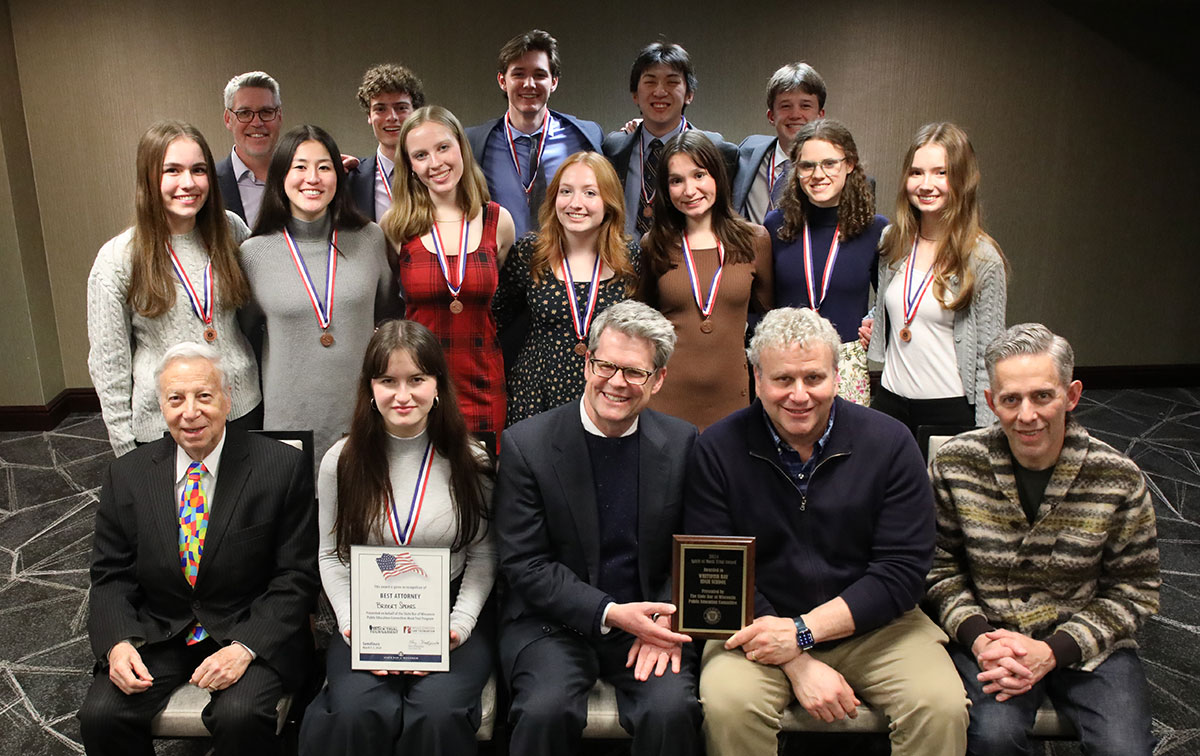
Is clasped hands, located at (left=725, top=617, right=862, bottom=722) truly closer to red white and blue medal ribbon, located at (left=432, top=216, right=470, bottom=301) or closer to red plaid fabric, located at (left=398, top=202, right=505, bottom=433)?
red plaid fabric, located at (left=398, top=202, right=505, bottom=433)

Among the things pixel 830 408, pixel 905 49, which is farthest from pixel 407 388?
pixel 905 49

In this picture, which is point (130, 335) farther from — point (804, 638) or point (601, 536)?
point (804, 638)

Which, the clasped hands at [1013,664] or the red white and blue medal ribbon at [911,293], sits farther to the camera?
the red white and blue medal ribbon at [911,293]

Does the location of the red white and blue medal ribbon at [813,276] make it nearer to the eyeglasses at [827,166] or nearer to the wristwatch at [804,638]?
the eyeglasses at [827,166]

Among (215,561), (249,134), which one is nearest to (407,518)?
(215,561)

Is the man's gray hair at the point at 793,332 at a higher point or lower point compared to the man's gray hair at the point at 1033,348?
higher

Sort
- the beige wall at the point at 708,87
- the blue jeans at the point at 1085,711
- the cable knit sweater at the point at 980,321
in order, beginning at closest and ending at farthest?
the blue jeans at the point at 1085,711 → the cable knit sweater at the point at 980,321 → the beige wall at the point at 708,87

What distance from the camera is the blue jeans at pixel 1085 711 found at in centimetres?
226

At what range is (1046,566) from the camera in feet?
7.94

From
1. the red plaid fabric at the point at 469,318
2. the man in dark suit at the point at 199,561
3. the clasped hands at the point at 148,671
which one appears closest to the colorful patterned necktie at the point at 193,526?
the man in dark suit at the point at 199,561

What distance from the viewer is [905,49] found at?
6047 mm

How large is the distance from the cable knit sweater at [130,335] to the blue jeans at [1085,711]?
2.49 m

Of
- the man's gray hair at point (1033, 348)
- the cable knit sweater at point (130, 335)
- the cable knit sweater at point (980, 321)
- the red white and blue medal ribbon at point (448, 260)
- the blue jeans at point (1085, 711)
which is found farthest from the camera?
the red white and blue medal ribbon at point (448, 260)

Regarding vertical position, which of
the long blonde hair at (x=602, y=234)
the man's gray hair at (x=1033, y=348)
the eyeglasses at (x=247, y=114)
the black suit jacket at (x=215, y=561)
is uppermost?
the eyeglasses at (x=247, y=114)
